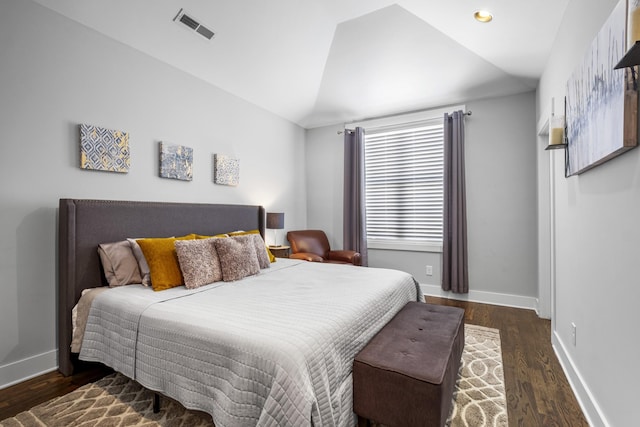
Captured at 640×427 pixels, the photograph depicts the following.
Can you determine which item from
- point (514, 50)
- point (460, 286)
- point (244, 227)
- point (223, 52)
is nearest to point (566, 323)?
point (460, 286)

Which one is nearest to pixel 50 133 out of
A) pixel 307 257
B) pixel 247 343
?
pixel 247 343

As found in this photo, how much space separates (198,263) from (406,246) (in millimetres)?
3042

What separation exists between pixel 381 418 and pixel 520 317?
2728 mm

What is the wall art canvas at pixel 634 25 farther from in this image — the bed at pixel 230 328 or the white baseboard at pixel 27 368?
the white baseboard at pixel 27 368

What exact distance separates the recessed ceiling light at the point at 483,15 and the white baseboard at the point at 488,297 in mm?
3075

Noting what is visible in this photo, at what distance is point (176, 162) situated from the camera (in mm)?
3156

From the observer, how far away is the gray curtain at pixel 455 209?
3990 millimetres

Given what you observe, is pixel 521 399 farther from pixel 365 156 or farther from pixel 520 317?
pixel 365 156

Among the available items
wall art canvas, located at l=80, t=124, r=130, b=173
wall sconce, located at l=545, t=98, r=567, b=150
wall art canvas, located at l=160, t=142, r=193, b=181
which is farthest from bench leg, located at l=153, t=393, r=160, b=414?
wall sconce, located at l=545, t=98, r=567, b=150

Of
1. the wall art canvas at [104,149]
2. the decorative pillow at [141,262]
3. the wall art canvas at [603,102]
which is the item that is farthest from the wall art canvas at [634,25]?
the wall art canvas at [104,149]

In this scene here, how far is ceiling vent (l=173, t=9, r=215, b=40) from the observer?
8.79ft

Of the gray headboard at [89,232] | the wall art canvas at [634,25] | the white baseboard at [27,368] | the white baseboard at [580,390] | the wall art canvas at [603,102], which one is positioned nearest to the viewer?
the wall art canvas at [634,25]

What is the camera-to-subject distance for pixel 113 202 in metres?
2.52

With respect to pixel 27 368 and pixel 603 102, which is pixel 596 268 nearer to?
pixel 603 102
